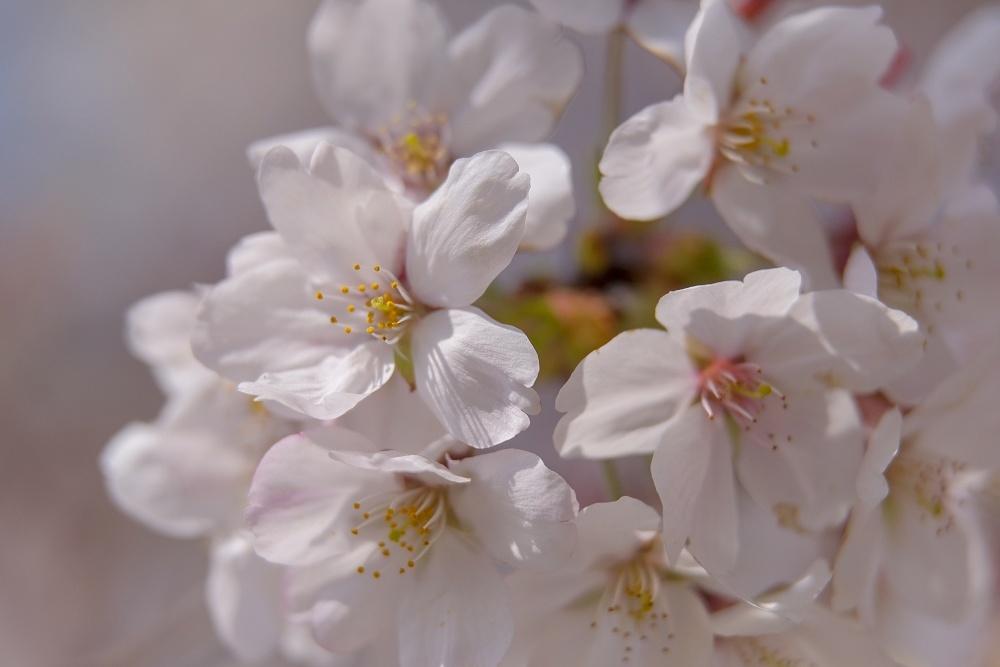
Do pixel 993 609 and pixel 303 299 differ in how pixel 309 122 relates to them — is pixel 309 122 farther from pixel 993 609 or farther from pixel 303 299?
pixel 993 609

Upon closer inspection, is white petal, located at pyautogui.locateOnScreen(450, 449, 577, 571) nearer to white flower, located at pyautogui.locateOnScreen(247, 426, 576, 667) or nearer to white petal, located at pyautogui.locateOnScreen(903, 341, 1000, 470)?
white flower, located at pyautogui.locateOnScreen(247, 426, 576, 667)

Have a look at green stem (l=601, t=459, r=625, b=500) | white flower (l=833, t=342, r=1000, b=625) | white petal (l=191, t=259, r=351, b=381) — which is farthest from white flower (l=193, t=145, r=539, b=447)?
white flower (l=833, t=342, r=1000, b=625)

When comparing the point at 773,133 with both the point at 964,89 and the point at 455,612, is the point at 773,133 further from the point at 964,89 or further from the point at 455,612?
the point at 455,612

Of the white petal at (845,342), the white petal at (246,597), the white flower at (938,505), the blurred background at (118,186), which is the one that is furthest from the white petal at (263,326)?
→ the blurred background at (118,186)

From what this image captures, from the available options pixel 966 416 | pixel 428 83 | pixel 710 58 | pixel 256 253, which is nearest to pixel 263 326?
pixel 256 253

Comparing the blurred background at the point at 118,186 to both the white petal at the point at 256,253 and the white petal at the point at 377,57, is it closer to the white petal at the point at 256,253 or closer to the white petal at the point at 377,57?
the white petal at the point at 377,57

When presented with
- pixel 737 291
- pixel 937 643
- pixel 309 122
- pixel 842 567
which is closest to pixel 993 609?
pixel 937 643

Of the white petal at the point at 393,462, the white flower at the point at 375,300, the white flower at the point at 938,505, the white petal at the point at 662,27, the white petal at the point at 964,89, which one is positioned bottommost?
the white flower at the point at 938,505
